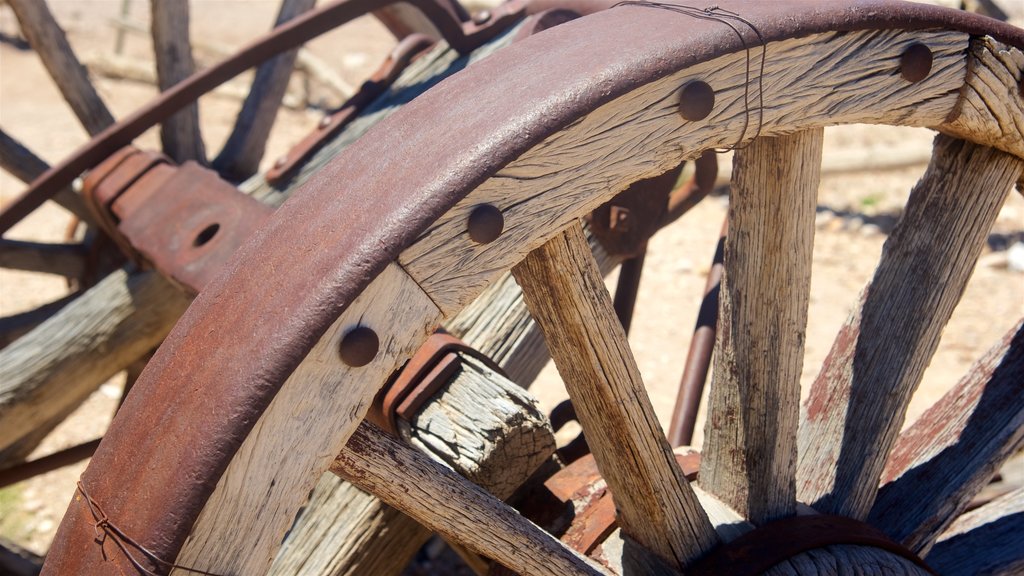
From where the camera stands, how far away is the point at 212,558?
92cm

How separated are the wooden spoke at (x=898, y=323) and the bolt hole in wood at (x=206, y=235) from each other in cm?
118

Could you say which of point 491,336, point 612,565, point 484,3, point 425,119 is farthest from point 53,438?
point 484,3

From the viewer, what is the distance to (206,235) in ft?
6.23

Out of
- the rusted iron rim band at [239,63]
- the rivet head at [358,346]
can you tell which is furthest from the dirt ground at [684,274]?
the rivet head at [358,346]

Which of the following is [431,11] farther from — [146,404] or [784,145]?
[146,404]

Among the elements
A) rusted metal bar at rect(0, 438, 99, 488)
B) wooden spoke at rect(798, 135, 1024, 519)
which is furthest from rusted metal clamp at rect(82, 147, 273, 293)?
wooden spoke at rect(798, 135, 1024, 519)

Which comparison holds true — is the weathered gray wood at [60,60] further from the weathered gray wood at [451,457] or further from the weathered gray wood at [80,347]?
the weathered gray wood at [451,457]

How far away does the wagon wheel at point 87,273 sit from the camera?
7.46ft

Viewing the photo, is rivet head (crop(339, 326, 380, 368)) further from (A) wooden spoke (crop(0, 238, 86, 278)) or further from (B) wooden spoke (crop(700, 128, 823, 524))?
(A) wooden spoke (crop(0, 238, 86, 278))

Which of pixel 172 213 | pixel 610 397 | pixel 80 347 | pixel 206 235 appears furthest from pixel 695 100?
pixel 80 347

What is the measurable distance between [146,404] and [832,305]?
3890mm

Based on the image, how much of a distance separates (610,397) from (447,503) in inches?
10.2

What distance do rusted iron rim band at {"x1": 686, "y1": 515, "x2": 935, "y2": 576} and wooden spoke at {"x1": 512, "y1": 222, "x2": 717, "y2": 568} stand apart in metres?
0.04

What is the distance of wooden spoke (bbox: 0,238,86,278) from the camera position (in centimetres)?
266
